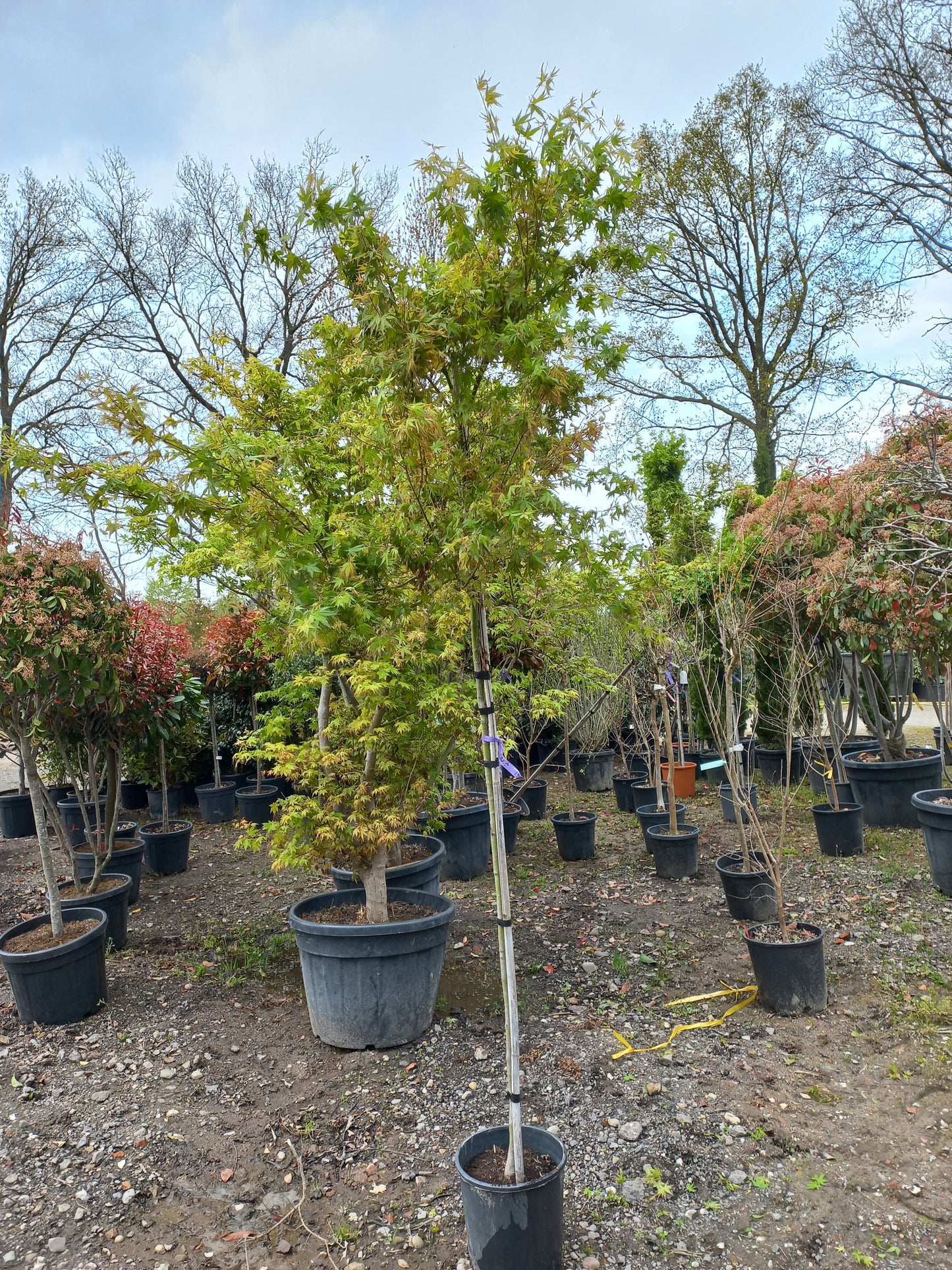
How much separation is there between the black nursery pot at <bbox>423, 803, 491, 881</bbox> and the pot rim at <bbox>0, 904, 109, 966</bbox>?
237cm

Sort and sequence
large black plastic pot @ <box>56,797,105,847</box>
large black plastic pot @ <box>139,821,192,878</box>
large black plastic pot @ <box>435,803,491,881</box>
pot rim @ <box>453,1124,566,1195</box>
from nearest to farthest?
1. pot rim @ <box>453,1124,566,1195</box>
2. large black plastic pot @ <box>435,803,491,881</box>
3. large black plastic pot @ <box>139,821,192,878</box>
4. large black plastic pot @ <box>56,797,105,847</box>

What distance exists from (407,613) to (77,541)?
102 inches

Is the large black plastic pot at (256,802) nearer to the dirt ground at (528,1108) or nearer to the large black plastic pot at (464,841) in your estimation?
the large black plastic pot at (464,841)

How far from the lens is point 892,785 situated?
6152 mm

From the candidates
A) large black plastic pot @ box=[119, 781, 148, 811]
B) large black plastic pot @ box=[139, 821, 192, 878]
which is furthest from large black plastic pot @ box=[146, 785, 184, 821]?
large black plastic pot @ box=[139, 821, 192, 878]

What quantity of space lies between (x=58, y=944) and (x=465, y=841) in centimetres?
289

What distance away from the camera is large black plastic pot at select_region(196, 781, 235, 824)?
8414 millimetres

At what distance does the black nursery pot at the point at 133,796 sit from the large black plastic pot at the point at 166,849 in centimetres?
274

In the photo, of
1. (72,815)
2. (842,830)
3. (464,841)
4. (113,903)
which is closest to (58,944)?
(113,903)

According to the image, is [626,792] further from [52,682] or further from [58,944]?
[52,682]

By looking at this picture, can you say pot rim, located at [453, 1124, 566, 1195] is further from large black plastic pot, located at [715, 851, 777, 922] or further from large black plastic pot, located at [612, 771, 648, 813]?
large black plastic pot, located at [612, 771, 648, 813]

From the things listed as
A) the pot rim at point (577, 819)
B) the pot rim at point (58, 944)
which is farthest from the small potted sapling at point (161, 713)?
→ the pot rim at point (577, 819)

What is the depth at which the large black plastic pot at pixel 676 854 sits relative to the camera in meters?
5.53

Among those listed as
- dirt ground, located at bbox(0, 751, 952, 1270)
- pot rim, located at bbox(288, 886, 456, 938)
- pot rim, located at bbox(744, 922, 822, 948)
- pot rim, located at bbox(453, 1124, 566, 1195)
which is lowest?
dirt ground, located at bbox(0, 751, 952, 1270)
